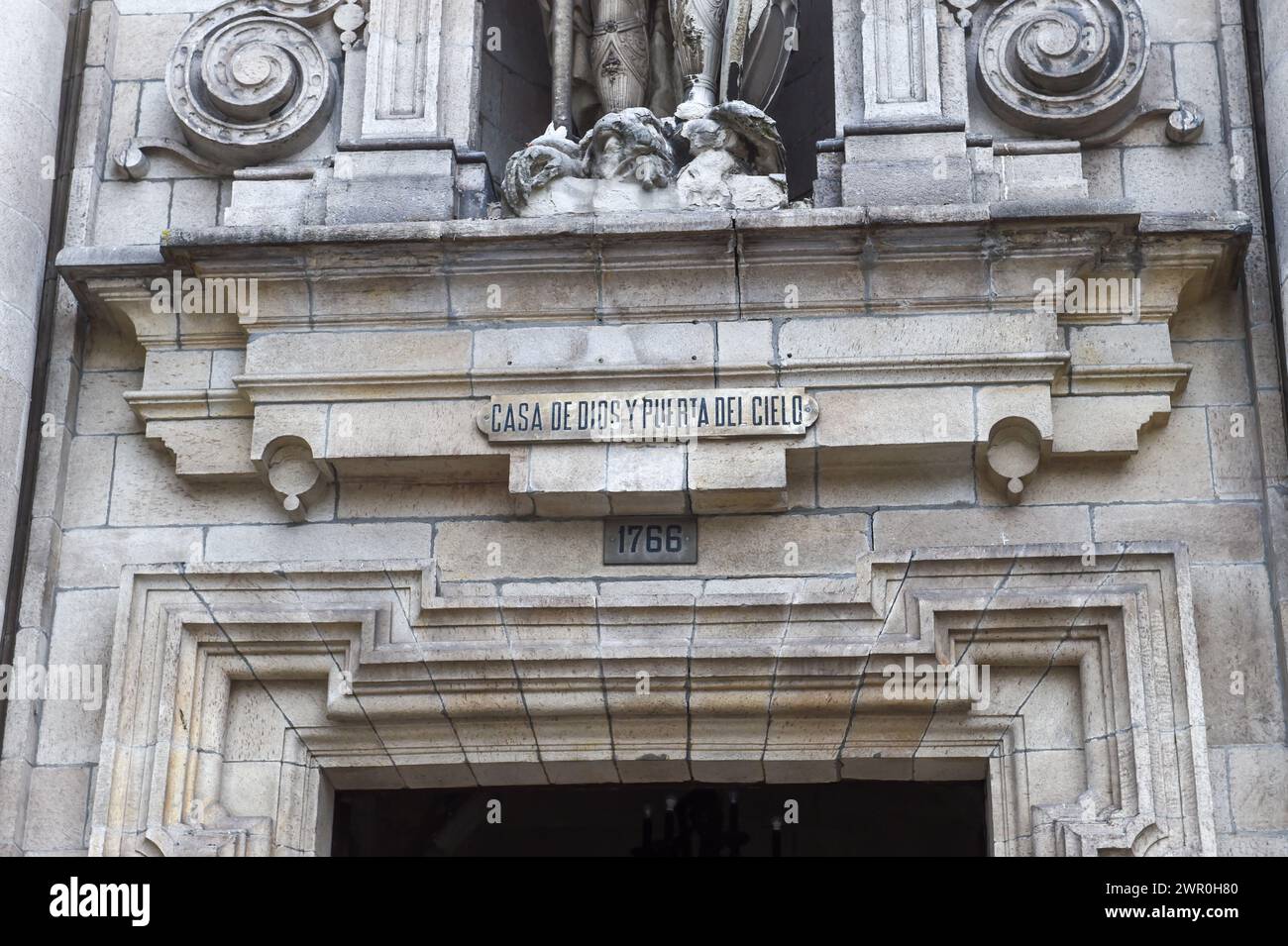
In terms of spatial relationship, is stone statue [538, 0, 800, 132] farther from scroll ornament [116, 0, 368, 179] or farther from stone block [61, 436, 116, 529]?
stone block [61, 436, 116, 529]

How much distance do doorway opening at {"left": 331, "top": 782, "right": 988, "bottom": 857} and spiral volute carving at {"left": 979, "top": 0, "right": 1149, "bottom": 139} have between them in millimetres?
2779

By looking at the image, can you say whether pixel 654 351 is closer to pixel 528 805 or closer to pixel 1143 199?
pixel 1143 199

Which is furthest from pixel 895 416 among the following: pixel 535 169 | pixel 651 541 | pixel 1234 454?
pixel 535 169

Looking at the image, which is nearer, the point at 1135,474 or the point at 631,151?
the point at 1135,474

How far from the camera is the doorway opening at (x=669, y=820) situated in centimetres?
940

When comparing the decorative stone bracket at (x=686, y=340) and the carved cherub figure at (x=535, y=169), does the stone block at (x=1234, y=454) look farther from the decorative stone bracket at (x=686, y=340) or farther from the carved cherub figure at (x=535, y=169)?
the carved cherub figure at (x=535, y=169)

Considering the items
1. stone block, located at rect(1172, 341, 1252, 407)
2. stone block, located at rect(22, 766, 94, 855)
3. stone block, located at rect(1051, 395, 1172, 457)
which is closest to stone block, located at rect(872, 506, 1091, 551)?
stone block, located at rect(1051, 395, 1172, 457)

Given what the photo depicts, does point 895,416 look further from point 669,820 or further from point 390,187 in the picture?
point 669,820

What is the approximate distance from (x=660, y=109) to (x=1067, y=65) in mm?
1881

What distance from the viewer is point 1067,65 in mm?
9289

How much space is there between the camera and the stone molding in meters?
8.38

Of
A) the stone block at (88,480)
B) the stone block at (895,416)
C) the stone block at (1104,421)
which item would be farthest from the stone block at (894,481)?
the stone block at (88,480)

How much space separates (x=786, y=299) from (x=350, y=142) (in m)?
1.96

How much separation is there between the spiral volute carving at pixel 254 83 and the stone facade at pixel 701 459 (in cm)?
10
